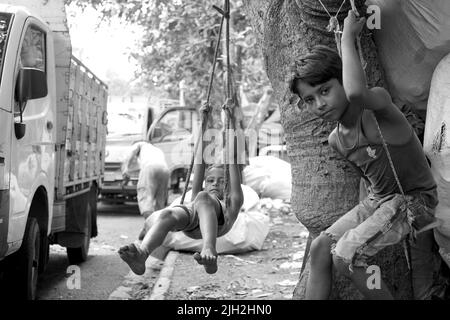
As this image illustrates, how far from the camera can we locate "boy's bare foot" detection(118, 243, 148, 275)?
3.35 meters

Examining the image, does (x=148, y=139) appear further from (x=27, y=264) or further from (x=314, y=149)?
(x=314, y=149)

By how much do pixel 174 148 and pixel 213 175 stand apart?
31.1 ft

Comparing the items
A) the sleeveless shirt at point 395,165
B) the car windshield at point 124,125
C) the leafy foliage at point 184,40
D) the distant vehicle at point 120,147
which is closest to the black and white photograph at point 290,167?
the sleeveless shirt at point 395,165

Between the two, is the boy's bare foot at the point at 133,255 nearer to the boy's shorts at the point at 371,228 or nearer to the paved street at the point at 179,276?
the boy's shorts at the point at 371,228

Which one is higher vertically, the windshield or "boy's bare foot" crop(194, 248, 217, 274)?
the windshield

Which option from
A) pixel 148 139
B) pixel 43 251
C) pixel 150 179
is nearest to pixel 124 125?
pixel 148 139

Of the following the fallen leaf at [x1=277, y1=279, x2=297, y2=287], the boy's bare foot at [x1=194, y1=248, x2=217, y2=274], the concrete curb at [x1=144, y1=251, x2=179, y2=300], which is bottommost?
the concrete curb at [x1=144, y1=251, x2=179, y2=300]

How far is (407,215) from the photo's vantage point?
295cm

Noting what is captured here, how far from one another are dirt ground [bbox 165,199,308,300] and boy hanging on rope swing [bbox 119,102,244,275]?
1.71 m

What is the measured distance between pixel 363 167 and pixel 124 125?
10772 millimetres

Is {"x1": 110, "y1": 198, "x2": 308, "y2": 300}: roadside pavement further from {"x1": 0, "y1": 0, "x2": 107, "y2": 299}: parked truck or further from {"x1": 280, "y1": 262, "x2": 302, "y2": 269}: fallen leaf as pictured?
{"x1": 0, "y1": 0, "x2": 107, "y2": 299}: parked truck

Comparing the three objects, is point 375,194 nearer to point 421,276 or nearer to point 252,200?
point 421,276

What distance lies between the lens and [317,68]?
2.79 metres

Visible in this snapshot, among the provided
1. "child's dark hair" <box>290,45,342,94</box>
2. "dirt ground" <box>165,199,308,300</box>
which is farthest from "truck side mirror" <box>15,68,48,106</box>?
"child's dark hair" <box>290,45,342,94</box>
